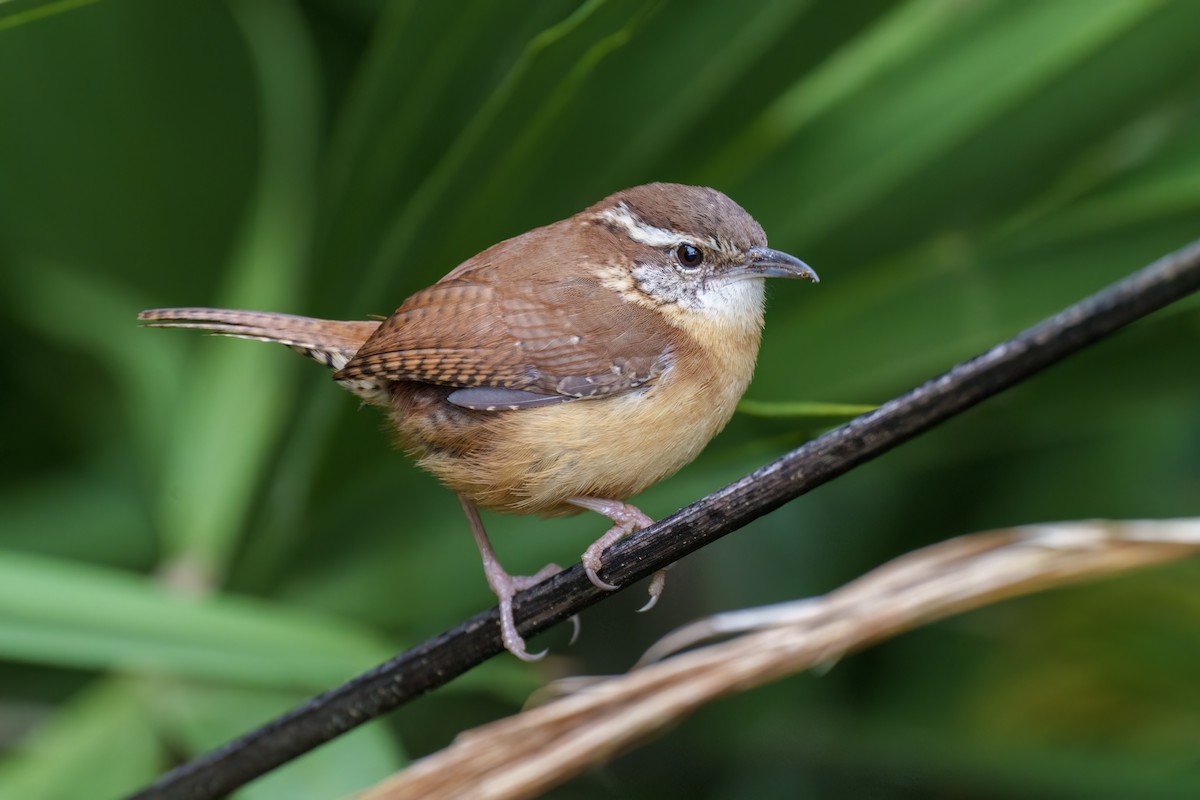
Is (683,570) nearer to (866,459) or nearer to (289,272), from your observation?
(289,272)

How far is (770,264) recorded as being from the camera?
1.61 m

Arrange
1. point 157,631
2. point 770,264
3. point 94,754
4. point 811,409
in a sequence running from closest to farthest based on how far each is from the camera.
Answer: point 811,409 < point 770,264 < point 157,631 < point 94,754

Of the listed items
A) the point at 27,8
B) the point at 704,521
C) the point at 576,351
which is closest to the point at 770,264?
the point at 576,351

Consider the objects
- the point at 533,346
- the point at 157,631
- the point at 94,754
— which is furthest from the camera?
the point at 94,754

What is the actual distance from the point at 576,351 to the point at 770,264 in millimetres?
317

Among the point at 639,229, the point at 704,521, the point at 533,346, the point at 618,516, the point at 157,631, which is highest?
the point at 639,229

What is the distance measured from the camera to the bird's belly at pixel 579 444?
1662 mm

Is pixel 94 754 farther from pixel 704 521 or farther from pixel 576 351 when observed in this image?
pixel 704 521

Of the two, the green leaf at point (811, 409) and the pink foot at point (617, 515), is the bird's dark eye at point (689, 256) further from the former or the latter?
the green leaf at point (811, 409)

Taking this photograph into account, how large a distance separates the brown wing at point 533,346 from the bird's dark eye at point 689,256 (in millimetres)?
108

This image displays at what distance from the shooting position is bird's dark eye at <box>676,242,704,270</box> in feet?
5.69

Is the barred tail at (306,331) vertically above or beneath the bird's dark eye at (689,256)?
above

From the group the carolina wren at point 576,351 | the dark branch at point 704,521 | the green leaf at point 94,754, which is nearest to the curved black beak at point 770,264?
the carolina wren at point 576,351

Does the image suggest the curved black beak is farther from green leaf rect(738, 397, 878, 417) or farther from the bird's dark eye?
green leaf rect(738, 397, 878, 417)
